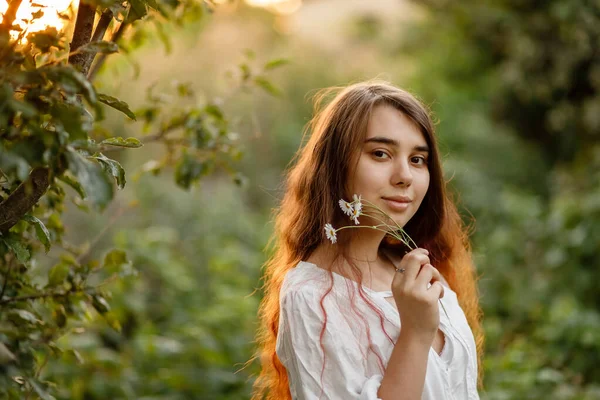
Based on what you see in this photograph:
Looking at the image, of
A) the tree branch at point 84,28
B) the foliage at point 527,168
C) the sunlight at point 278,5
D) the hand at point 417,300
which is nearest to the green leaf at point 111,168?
the tree branch at point 84,28

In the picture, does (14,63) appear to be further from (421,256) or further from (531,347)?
(531,347)

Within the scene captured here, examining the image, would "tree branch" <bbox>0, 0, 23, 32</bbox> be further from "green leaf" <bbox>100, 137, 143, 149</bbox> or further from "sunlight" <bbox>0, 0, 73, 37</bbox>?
"green leaf" <bbox>100, 137, 143, 149</bbox>

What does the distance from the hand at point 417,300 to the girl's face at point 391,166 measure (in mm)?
148

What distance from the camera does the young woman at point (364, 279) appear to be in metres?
1.35

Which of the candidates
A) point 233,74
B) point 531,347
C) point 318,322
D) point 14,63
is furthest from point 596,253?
point 14,63

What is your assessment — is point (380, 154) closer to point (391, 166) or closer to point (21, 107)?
point (391, 166)

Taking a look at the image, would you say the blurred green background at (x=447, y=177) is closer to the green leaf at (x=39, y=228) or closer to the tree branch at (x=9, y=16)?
the green leaf at (x=39, y=228)

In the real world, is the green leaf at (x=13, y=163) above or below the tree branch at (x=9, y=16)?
below

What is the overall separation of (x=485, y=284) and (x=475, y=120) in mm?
3641

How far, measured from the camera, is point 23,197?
1053 mm

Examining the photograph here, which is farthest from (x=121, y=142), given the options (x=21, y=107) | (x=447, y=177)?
(x=447, y=177)

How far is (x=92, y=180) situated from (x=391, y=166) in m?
0.78

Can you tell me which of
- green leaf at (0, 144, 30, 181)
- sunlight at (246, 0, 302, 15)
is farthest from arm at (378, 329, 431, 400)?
sunlight at (246, 0, 302, 15)

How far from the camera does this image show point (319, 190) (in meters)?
1.55
